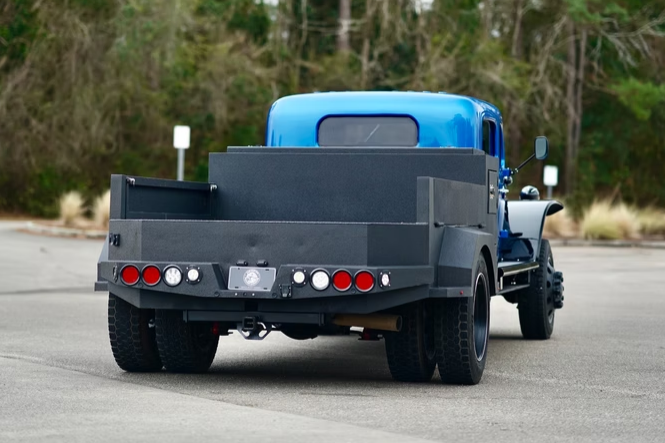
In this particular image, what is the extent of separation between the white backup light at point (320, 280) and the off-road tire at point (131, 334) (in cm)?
155

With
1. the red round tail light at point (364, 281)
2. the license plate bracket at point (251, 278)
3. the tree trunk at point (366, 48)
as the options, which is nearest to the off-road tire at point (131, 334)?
the license plate bracket at point (251, 278)

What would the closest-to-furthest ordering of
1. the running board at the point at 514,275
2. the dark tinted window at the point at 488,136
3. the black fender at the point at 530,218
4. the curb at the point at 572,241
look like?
the running board at the point at 514,275 → the dark tinted window at the point at 488,136 → the black fender at the point at 530,218 → the curb at the point at 572,241

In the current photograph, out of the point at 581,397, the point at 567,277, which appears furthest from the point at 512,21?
the point at 581,397

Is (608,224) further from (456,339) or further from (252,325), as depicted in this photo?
(252,325)

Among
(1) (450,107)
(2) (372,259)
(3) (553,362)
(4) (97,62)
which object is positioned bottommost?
(3) (553,362)

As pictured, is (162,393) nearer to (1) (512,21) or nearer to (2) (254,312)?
(2) (254,312)

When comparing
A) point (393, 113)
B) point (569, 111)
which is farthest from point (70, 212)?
point (393, 113)

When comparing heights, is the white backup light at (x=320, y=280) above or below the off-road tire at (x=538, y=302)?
above

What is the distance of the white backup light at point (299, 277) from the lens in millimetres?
8344

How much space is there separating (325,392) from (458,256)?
1.24 m

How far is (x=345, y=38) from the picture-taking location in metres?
48.2

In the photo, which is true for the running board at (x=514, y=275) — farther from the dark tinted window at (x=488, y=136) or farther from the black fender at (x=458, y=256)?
the black fender at (x=458, y=256)

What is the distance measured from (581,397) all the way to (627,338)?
440cm

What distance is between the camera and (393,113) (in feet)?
37.3
